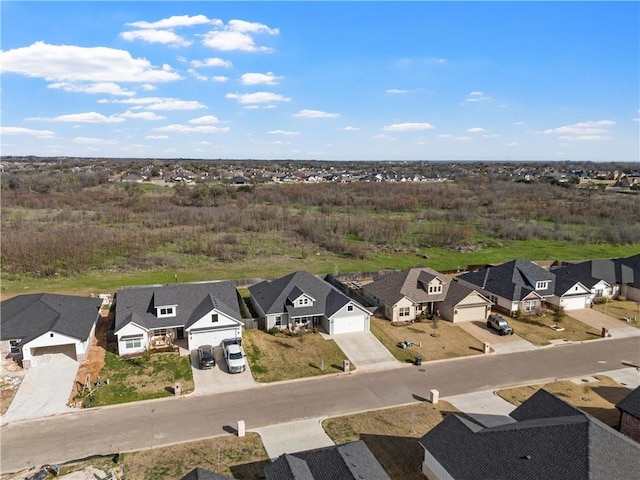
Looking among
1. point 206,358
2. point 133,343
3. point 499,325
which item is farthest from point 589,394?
point 133,343

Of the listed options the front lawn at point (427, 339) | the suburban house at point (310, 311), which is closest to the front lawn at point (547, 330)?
the front lawn at point (427, 339)

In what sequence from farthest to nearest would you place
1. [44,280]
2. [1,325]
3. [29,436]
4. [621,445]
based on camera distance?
[44,280] → [1,325] → [29,436] → [621,445]

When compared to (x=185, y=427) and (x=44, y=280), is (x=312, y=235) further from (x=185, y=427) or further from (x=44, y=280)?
(x=185, y=427)

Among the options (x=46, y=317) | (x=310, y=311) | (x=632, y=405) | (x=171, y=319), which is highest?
(x=46, y=317)

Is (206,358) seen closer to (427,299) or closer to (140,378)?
(140,378)

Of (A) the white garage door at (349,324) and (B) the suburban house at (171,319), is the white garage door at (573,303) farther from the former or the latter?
(B) the suburban house at (171,319)

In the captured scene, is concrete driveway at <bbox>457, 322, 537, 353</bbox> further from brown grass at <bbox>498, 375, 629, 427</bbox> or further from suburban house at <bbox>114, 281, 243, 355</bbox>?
suburban house at <bbox>114, 281, 243, 355</bbox>

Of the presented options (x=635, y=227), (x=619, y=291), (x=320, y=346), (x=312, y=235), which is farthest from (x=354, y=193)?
(x=320, y=346)

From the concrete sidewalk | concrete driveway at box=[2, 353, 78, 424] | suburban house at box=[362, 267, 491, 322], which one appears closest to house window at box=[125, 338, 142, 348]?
concrete driveway at box=[2, 353, 78, 424]
